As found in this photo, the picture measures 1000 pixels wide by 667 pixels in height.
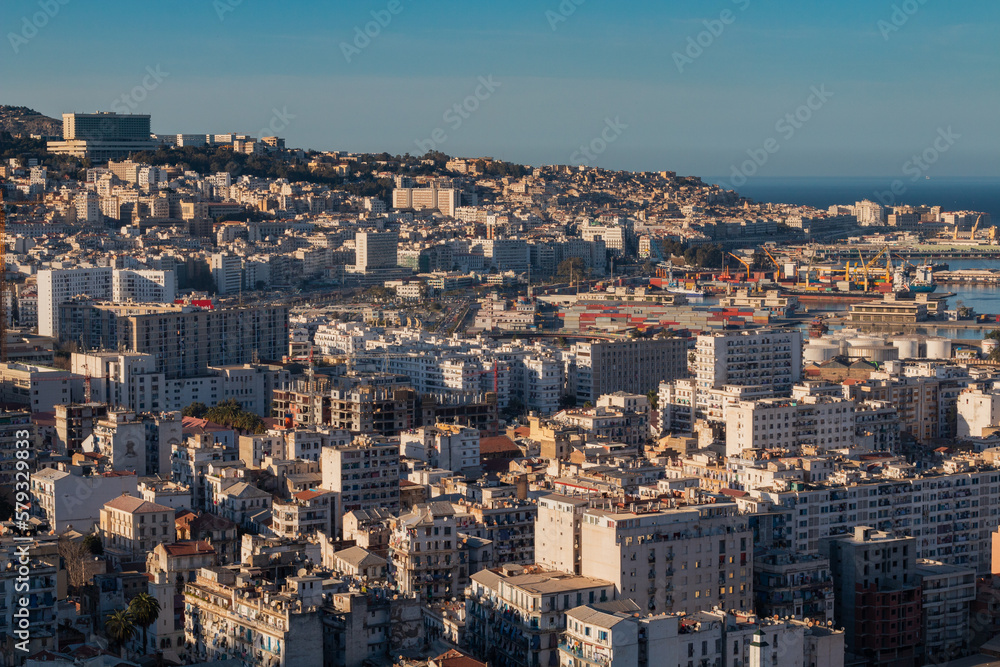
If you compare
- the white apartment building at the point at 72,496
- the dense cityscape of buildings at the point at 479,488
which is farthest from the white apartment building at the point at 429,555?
the white apartment building at the point at 72,496

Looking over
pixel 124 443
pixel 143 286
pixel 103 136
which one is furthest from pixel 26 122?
pixel 124 443

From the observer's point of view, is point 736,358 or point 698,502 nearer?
point 698,502

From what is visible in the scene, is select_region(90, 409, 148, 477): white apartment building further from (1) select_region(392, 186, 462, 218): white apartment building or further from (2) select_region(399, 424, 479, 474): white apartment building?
(1) select_region(392, 186, 462, 218): white apartment building

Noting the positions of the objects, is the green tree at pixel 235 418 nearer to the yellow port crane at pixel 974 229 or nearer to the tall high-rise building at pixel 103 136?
the tall high-rise building at pixel 103 136

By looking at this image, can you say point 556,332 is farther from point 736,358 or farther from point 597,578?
point 597,578

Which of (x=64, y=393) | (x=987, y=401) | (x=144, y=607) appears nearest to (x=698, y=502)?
(x=144, y=607)

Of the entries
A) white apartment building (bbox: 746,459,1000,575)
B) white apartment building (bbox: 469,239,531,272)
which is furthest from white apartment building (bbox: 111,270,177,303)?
white apartment building (bbox: 746,459,1000,575)
